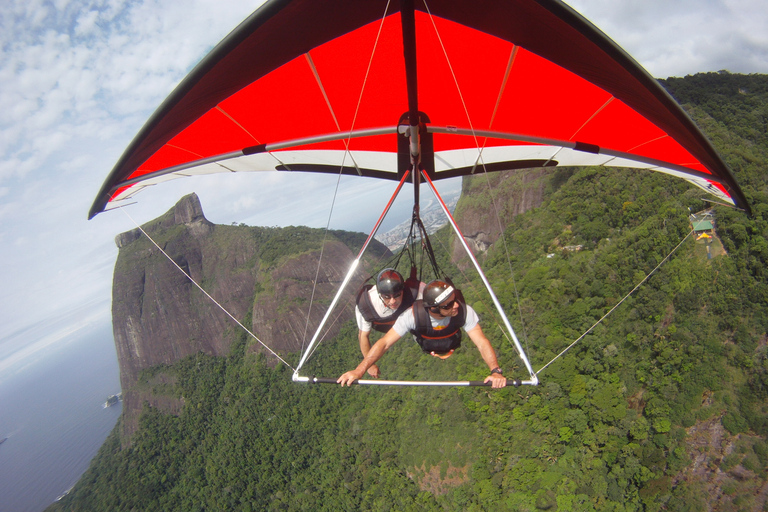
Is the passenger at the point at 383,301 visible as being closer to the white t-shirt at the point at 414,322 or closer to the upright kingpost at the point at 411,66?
the white t-shirt at the point at 414,322

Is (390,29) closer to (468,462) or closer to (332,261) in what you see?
(468,462)

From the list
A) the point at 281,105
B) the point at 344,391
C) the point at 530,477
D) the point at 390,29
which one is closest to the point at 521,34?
the point at 390,29

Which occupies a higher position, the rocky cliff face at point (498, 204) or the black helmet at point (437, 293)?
the rocky cliff face at point (498, 204)

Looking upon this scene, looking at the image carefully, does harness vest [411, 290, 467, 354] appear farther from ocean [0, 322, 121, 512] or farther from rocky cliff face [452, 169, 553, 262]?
ocean [0, 322, 121, 512]

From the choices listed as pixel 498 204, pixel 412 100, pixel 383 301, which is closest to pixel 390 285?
pixel 383 301

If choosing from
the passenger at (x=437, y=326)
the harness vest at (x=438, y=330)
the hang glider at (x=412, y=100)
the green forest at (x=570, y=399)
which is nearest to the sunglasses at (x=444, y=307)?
the passenger at (x=437, y=326)

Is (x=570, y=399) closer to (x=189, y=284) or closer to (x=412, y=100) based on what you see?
(x=412, y=100)
